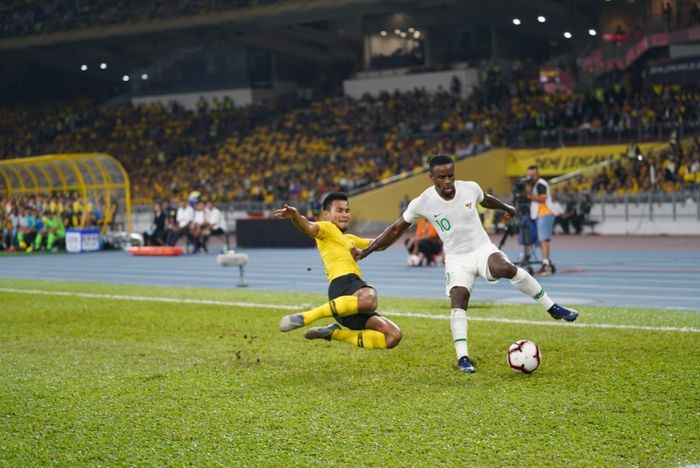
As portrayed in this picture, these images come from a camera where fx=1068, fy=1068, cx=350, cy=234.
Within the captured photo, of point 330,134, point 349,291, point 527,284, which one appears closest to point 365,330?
point 349,291

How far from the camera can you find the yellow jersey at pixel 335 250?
9422mm

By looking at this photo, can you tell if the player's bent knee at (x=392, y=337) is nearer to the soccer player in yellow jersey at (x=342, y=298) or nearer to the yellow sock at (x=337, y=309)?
the soccer player in yellow jersey at (x=342, y=298)

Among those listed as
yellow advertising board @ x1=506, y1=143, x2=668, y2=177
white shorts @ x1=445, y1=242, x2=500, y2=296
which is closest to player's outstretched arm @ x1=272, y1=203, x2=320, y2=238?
white shorts @ x1=445, y1=242, x2=500, y2=296

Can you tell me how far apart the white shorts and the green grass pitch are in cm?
74

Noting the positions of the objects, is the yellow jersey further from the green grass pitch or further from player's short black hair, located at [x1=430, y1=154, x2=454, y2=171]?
player's short black hair, located at [x1=430, y1=154, x2=454, y2=171]

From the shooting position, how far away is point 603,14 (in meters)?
47.4

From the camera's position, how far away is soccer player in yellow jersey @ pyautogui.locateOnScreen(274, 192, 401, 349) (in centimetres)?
911

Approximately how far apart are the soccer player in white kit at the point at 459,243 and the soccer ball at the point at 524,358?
18.1 inches

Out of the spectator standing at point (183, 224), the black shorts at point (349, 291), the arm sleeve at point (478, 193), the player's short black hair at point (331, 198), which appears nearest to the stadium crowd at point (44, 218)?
the spectator standing at point (183, 224)

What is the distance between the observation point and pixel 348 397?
7.90 metres

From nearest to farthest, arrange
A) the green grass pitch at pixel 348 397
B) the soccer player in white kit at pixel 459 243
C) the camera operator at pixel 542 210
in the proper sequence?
the green grass pitch at pixel 348 397, the soccer player in white kit at pixel 459 243, the camera operator at pixel 542 210

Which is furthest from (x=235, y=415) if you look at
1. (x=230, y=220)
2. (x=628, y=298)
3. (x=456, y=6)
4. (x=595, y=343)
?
(x=456, y=6)

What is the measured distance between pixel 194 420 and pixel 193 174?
A: 41568 mm

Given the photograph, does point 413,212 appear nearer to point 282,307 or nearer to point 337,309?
point 337,309
